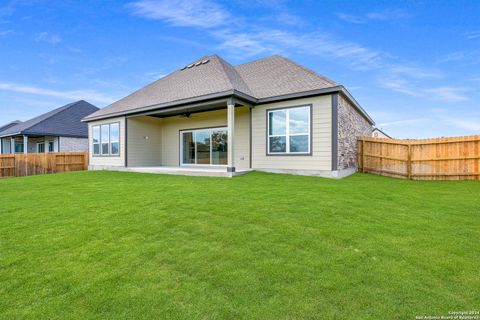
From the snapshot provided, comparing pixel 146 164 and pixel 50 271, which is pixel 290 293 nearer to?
pixel 50 271

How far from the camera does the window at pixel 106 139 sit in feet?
46.0

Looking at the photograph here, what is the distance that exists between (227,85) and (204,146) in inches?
171

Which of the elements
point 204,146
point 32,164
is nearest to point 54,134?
point 32,164

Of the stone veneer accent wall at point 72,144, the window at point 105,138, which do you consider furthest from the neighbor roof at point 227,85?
the stone veneer accent wall at point 72,144

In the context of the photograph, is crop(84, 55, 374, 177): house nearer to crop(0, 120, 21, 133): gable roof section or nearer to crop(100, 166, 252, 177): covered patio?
crop(100, 166, 252, 177): covered patio

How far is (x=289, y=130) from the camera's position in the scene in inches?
395

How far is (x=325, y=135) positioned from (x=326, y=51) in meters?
8.04

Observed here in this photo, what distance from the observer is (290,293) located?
225 cm

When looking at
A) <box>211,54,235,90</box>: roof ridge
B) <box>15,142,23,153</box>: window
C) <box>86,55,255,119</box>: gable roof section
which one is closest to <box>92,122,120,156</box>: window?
<box>86,55,255,119</box>: gable roof section

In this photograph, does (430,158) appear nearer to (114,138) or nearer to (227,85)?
(227,85)

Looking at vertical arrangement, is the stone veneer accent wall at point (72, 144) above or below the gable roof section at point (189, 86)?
below

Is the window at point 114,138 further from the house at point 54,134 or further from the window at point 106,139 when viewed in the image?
the house at point 54,134

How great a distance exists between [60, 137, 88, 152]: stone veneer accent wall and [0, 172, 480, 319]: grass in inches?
760

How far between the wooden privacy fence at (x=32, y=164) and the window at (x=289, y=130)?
13.8 meters
